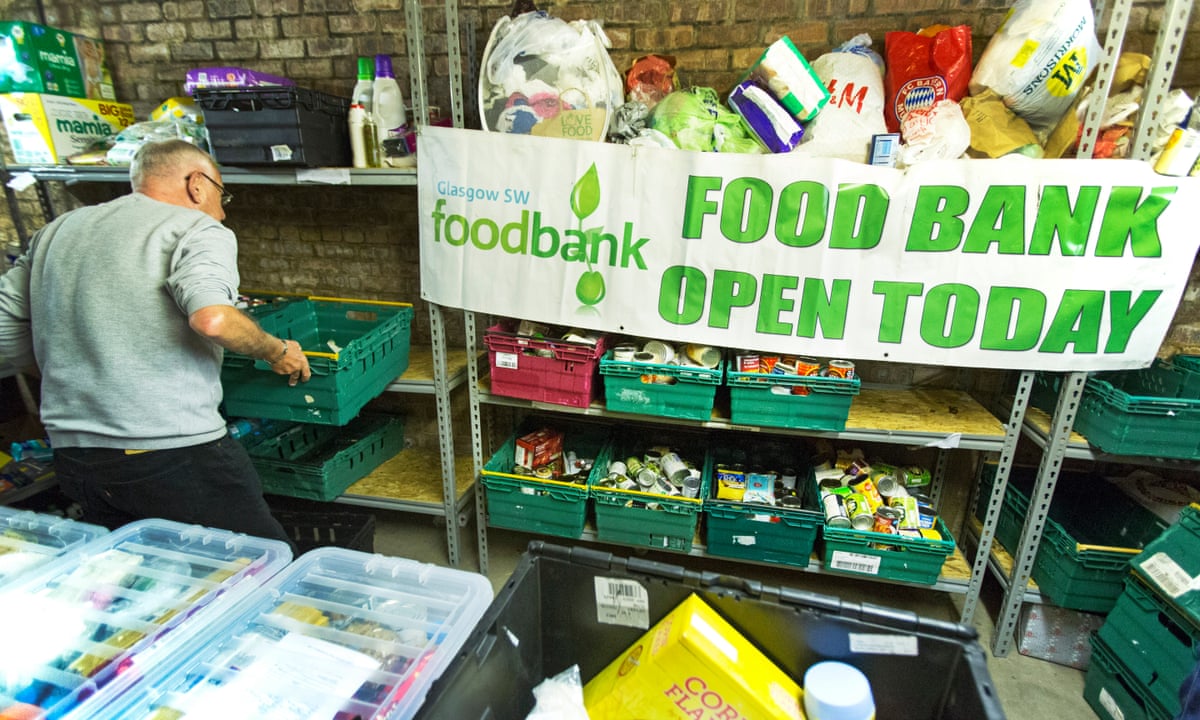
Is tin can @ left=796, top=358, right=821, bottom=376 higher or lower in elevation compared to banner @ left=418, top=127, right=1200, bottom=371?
lower

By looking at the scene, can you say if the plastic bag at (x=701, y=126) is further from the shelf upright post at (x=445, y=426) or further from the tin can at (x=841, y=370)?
the shelf upright post at (x=445, y=426)

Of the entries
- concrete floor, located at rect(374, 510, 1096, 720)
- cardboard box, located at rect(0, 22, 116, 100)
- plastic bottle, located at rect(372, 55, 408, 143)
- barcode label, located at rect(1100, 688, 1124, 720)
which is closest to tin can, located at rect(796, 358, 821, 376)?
concrete floor, located at rect(374, 510, 1096, 720)

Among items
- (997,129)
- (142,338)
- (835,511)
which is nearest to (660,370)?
(835,511)

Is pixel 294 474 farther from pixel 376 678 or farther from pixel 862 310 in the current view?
pixel 862 310

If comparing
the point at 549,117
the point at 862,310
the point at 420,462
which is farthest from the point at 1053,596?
the point at 420,462

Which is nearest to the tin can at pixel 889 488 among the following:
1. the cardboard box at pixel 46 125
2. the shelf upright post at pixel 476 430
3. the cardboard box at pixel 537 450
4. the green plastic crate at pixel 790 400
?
the green plastic crate at pixel 790 400

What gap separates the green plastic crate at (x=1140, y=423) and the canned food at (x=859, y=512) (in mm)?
682

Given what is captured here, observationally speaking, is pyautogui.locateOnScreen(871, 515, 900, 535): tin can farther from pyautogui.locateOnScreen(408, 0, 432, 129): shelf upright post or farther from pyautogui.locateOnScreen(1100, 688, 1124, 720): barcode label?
pyautogui.locateOnScreen(408, 0, 432, 129): shelf upright post

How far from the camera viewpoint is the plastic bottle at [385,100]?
6.23ft

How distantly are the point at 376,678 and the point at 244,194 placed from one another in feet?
8.30

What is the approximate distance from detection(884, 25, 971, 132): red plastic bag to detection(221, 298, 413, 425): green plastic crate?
1852 mm

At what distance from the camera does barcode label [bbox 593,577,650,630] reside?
98 cm

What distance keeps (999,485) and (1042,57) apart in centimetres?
129

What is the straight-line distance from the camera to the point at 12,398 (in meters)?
2.86
